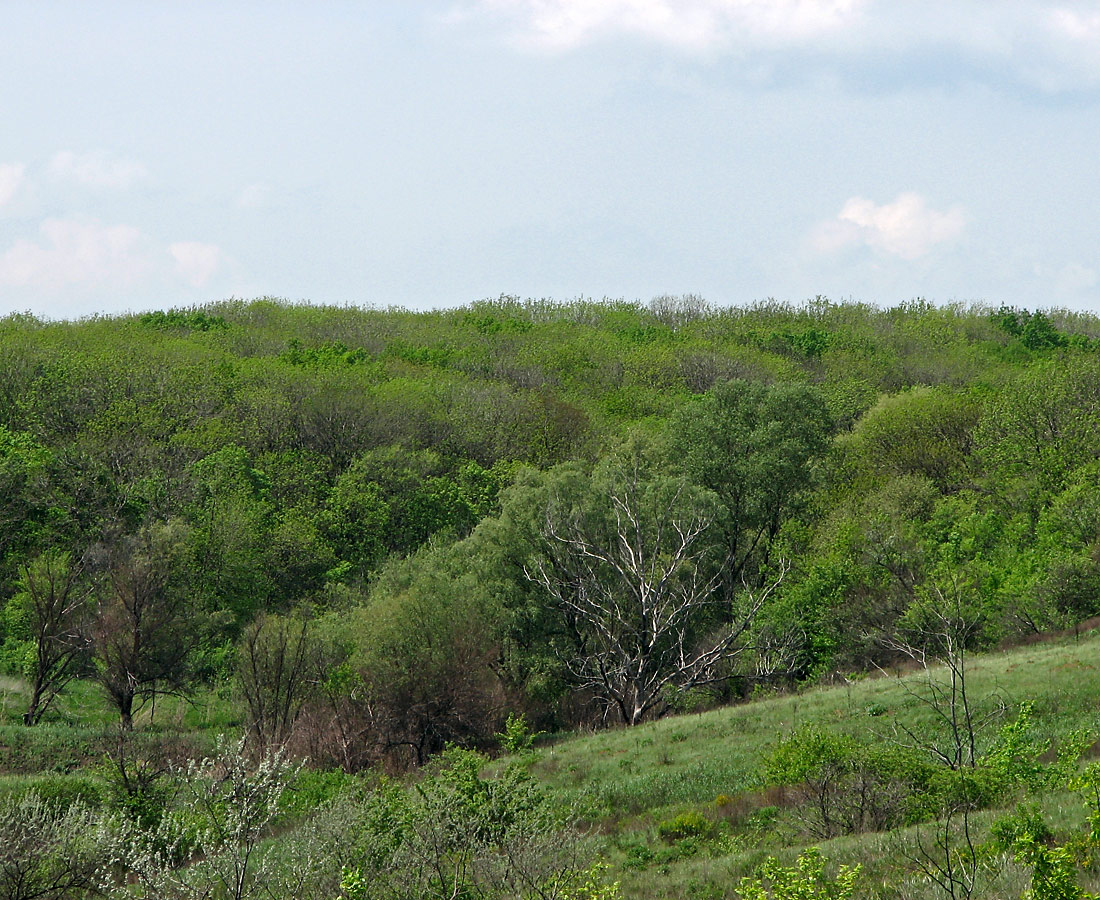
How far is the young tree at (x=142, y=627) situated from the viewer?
133ft

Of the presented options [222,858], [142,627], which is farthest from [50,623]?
[222,858]

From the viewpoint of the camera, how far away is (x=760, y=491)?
5050 centimetres

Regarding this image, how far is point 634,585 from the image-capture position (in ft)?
130

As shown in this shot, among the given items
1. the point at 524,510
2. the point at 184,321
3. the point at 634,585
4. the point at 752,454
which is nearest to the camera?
the point at 634,585

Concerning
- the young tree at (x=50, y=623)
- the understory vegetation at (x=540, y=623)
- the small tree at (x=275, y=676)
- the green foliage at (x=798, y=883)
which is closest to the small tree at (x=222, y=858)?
the understory vegetation at (x=540, y=623)

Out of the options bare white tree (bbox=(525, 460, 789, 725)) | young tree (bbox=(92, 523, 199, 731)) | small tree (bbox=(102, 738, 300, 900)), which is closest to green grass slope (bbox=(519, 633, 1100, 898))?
bare white tree (bbox=(525, 460, 789, 725))

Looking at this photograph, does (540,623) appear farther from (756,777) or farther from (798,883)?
(798,883)

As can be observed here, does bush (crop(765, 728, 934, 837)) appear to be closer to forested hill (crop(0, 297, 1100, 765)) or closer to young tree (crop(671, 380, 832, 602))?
forested hill (crop(0, 297, 1100, 765))

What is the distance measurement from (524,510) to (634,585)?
606 cm

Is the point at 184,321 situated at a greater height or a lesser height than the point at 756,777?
greater

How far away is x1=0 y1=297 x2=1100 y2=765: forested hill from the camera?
38469 millimetres

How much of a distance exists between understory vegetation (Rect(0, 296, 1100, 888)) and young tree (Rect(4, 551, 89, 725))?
0.28 m

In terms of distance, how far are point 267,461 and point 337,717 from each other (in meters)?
27.7

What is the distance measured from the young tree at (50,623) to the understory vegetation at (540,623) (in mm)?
279
